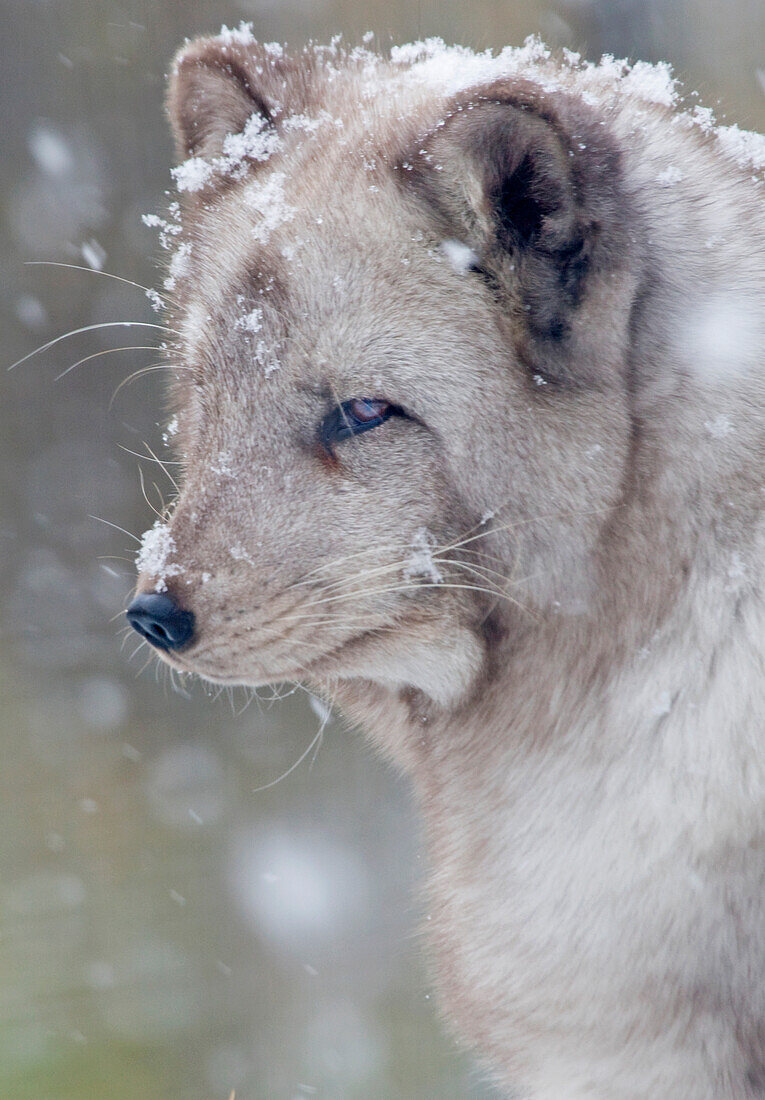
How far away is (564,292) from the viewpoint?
5.25 ft

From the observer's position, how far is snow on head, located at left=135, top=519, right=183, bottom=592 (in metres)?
1.69

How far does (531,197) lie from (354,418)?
0.44m

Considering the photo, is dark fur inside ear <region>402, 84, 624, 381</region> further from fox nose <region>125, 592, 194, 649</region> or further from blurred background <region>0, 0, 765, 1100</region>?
blurred background <region>0, 0, 765, 1100</region>

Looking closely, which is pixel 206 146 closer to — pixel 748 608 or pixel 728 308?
pixel 728 308

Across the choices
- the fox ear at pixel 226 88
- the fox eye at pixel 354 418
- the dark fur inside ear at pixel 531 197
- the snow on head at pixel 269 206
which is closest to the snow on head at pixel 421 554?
the fox eye at pixel 354 418

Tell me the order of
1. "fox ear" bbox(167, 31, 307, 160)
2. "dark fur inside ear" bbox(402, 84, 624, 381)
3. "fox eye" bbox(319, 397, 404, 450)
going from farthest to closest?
"fox ear" bbox(167, 31, 307, 160) → "fox eye" bbox(319, 397, 404, 450) → "dark fur inside ear" bbox(402, 84, 624, 381)

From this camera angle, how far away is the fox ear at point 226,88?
203cm

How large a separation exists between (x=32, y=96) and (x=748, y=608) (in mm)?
3326

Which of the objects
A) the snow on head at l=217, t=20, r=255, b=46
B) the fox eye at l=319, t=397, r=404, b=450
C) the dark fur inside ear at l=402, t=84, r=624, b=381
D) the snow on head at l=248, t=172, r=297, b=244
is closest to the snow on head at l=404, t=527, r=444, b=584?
the fox eye at l=319, t=397, r=404, b=450

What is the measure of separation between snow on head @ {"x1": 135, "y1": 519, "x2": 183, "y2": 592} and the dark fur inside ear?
68 centimetres

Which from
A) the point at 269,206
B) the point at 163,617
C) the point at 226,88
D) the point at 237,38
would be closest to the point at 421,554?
the point at 163,617

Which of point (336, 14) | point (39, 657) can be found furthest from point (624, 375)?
point (39, 657)

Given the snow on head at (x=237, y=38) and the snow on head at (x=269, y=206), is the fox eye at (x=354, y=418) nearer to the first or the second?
the snow on head at (x=269, y=206)

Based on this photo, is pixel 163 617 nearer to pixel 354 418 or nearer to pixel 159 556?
pixel 159 556
